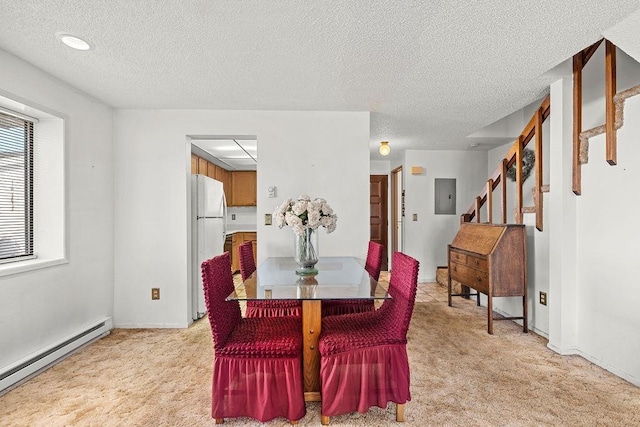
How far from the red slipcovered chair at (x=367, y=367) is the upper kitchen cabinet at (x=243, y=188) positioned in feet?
16.8

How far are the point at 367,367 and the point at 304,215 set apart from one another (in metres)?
1.06

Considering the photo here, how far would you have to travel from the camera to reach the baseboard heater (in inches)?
88.6

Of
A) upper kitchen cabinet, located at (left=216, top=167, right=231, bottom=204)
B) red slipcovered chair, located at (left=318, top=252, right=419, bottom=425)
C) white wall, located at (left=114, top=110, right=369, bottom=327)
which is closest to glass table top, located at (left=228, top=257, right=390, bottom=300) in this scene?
red slipcovered chair, located at (left=318, top=252, right=419, bottom=425)

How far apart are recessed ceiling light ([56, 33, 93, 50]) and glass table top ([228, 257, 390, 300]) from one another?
186cm

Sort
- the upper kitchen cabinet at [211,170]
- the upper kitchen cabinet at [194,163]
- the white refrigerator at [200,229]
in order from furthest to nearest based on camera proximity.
→ the upper kitchen cabinet at [211,170]
the upper kitchen cabinet at [194,163]
the white refrigerator at [200,229]

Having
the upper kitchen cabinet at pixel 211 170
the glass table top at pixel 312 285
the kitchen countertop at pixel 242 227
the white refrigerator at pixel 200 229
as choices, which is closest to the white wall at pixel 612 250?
the glass table top at pixel 312 285

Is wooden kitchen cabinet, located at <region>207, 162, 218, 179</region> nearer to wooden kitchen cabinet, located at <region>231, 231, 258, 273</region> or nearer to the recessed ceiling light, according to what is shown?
wooden kitchen cabinet, located at <region>231, 231, 258, 273</region>

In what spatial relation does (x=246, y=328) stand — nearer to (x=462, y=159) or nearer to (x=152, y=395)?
(x=152, y=395)

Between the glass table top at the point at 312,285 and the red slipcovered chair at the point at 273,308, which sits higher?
the glass table top at the point at 312,285

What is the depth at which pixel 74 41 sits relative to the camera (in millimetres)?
2105

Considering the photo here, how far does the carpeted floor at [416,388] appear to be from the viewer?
190 centimetres

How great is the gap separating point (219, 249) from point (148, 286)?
0.91 m

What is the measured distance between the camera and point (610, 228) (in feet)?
8.20

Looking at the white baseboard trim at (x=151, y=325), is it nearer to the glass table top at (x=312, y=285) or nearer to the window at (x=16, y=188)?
the window at (x=16, y=188)
